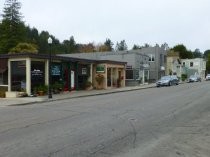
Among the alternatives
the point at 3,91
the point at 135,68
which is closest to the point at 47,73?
the point at 3,91

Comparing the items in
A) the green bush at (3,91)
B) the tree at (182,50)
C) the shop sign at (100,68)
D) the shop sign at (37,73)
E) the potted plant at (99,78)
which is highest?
the tree at (182,50)

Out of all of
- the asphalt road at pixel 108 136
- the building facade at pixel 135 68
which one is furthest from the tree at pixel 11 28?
the asphalt road at pixel 108 136

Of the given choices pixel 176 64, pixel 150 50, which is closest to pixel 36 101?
pixel 150 50

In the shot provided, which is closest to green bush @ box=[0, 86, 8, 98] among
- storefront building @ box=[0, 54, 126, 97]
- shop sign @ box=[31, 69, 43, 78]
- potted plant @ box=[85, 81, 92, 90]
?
storefront building @ box=[0, 54, 126, 97]

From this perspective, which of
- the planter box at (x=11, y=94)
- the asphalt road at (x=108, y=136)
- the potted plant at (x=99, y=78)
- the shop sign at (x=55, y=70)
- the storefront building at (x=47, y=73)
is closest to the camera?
the asphalt road at (x=108, y=136)

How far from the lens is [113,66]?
1827 inches

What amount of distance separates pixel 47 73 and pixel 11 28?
2048 inches

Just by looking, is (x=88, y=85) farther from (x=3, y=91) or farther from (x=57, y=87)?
(x=3, y=91)

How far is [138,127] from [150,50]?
64.5 m

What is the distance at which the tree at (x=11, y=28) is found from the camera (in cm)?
7986

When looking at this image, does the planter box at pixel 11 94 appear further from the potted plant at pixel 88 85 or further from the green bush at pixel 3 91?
the potted plant at pixel 88 85

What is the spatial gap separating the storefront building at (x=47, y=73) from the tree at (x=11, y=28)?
40.3 m

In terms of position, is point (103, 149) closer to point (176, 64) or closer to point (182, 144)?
point (182, 144)

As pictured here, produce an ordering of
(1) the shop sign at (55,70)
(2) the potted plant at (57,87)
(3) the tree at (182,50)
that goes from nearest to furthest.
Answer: (2) the potted plant at (57,87)
(1) the shop sign at (55,70)
(3) the tree at (182,50)
